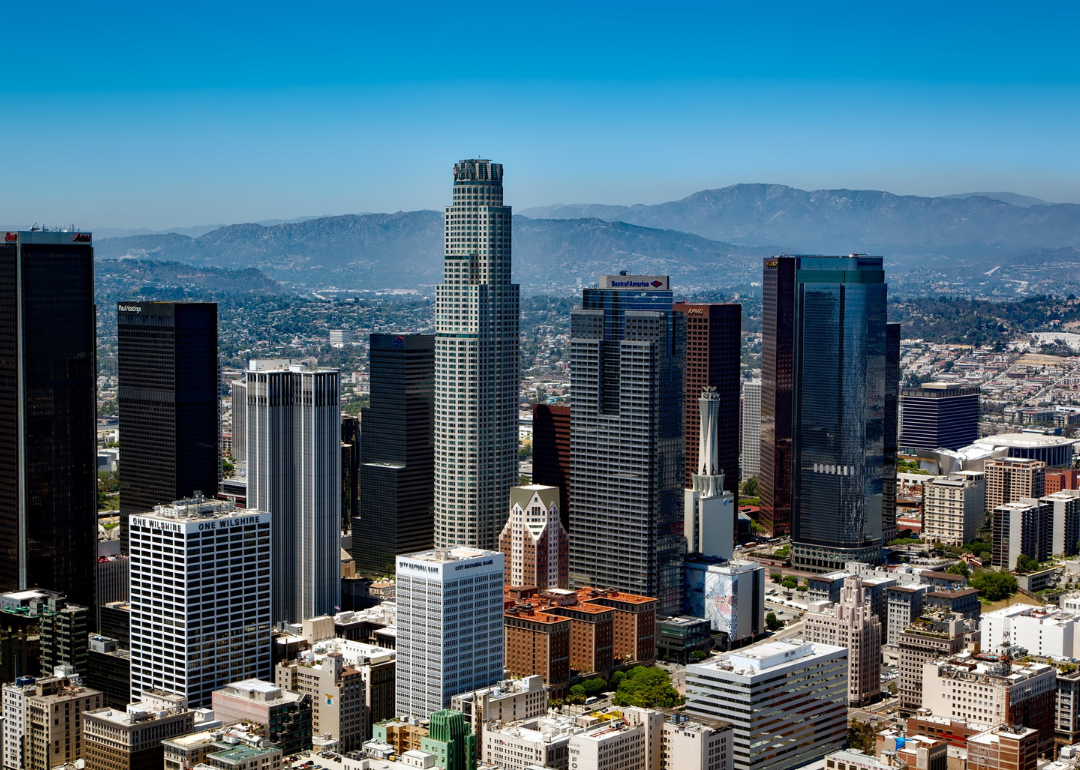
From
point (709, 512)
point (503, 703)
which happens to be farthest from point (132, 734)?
point (709, 512)

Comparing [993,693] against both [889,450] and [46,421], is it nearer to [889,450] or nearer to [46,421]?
[889,450]

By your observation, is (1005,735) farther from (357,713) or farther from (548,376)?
(548,376)

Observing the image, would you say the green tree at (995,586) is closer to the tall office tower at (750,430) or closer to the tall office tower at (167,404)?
the tall office tower at (750,430)

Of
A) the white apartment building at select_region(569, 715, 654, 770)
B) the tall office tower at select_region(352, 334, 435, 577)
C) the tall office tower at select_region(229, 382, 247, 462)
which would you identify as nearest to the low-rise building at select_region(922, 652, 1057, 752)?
the white apartment building at select_region(569, 715, 654, 770)

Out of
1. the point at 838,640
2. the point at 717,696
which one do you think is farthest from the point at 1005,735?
the point at 838,640

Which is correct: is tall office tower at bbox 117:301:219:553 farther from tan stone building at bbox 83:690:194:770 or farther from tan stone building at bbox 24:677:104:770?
tan stone building at bbox 83:690:194:770
